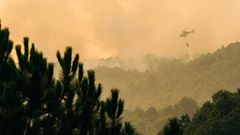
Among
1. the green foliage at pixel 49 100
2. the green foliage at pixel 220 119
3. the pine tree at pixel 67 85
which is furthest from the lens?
the green foliage at pixel 220 119

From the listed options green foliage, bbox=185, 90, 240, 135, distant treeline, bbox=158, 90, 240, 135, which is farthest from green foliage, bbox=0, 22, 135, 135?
green foliage, bbox=185, 90, 240, 135

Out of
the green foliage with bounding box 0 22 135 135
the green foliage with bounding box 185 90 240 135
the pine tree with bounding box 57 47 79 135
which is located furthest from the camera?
the green foliage with bounding box 185 90 240 135

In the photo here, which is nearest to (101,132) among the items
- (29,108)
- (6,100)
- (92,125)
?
(92,125)

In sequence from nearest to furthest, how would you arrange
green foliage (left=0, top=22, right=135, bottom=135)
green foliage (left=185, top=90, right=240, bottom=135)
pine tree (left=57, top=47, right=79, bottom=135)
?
green foliage (left=0, top=22, right=135, bottom=135) < pine tree (left=57, top=47, right=79, bottom=135) < green foliage (left=185, top=90, right=240, bottom=135)

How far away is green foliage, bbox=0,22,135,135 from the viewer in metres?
14.4

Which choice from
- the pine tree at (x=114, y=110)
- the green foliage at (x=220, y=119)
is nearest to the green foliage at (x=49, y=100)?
the pine tree at (x=114, y=110)

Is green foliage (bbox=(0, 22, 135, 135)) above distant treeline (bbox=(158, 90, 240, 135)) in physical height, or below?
below

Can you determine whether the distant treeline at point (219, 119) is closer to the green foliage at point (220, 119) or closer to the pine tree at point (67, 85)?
the green foliage at point (220, 119)

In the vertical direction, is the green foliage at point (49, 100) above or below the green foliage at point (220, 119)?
below

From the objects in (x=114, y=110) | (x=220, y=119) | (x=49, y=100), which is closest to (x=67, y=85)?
(x=49, y=100)

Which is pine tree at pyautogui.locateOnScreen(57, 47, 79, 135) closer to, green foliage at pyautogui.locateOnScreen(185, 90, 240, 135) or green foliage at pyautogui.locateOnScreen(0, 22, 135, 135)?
green foliage at pyautogui.locateOnScreen(0, 22, 135, 135)

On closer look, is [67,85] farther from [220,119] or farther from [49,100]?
[220,119]

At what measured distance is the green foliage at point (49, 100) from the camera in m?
14.4

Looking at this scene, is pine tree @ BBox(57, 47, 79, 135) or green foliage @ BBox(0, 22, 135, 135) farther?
pine tree @ BBox(57, 47, 79, 135)
